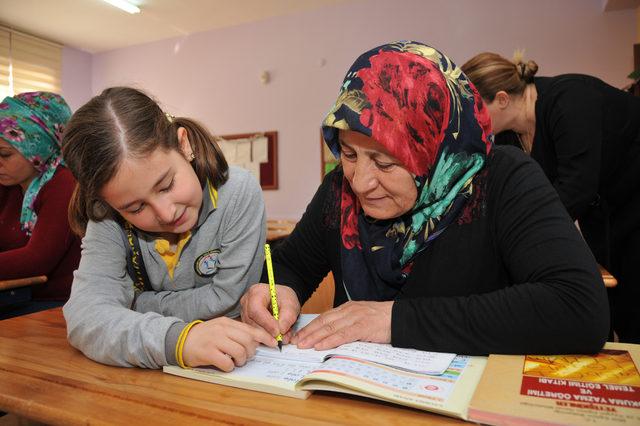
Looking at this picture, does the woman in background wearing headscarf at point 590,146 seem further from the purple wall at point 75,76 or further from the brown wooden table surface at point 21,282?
the purple wall at point 75,76

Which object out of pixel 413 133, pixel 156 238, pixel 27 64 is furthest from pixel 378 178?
pixel 27 64

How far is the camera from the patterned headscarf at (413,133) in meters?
0.93

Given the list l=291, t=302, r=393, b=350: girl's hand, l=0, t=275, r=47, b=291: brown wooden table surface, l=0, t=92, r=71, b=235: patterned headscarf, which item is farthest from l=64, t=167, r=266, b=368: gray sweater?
l=0, t=92, r=71, b=235: patterned headscarf

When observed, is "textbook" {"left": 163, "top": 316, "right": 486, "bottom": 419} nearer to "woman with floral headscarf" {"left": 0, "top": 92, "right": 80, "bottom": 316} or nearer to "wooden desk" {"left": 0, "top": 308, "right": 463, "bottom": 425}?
"wooden desk" {"left": 0, "top": 308, "right": 463, "bottom": 425}

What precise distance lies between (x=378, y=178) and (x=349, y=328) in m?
0.31

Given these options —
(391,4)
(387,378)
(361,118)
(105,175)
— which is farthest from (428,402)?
(391,4)

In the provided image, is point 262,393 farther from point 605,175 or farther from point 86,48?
point 86,48

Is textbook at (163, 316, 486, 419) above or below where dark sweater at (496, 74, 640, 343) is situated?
below

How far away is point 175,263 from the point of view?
1138 mm

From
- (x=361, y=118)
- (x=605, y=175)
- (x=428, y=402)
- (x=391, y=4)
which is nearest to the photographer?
(x=428, y=402)

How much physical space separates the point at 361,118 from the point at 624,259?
5.09 ft

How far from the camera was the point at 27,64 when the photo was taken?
5477 mm

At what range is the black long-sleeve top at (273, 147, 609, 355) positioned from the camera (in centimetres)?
77

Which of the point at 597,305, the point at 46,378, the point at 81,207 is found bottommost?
the point at 46,378
